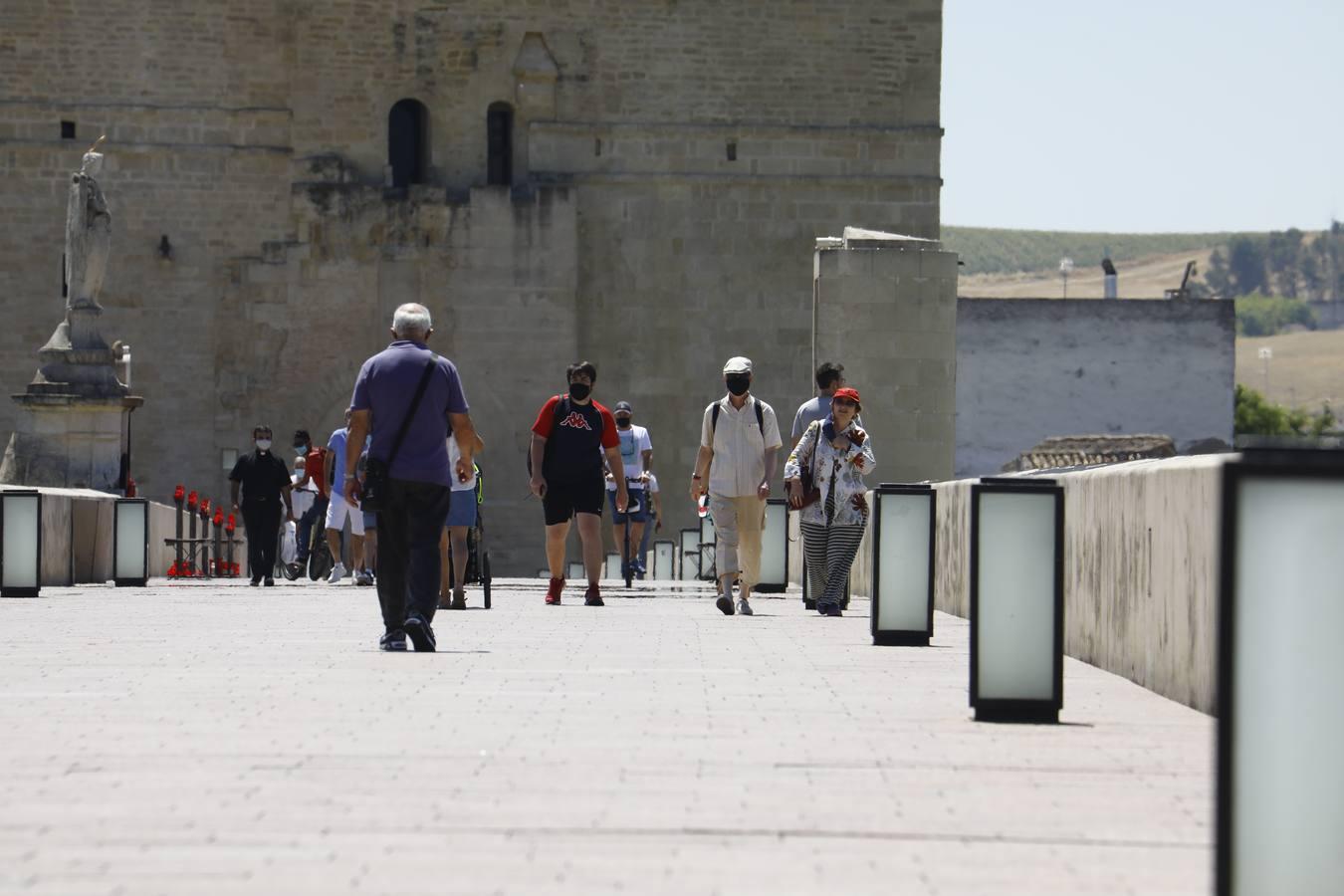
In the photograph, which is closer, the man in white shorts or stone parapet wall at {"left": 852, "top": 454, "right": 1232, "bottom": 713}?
stone parapet wall at {"left": 852, "top": 454, "right": 1232, "bottom": 713}

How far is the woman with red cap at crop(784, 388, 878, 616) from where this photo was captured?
599 inches

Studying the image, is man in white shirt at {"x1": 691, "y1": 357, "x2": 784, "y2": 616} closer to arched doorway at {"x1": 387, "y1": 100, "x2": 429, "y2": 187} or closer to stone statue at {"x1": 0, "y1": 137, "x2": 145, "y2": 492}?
stone statue at {"x1": 0, "y1": 137, "x2": 145, "y2": 492}

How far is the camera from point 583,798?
6090 millimetres

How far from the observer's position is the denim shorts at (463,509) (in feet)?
50.6

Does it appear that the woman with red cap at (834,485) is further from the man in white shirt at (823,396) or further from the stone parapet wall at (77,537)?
the stone parapet wall at (77,537)

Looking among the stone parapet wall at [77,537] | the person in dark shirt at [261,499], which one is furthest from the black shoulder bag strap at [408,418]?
the person in dark shirt at [261,499]

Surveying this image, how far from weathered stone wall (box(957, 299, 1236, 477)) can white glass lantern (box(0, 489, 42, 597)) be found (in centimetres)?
4465

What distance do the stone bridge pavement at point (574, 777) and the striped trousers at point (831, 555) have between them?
13.2 feet

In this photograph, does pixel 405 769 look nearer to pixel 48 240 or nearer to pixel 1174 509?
pixel 1174 509

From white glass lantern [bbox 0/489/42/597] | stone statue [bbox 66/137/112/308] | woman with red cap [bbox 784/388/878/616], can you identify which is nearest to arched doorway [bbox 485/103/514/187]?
stone statue [bbox 66/137/112/308]

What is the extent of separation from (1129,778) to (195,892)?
2.94 m

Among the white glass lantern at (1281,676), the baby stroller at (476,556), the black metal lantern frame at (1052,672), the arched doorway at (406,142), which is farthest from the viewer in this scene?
the arched doorway at (406,142)

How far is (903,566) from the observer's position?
12.3 meters

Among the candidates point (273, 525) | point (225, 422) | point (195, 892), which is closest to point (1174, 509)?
point (195, 892)
